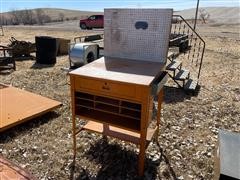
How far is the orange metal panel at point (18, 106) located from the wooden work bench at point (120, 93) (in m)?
1.33

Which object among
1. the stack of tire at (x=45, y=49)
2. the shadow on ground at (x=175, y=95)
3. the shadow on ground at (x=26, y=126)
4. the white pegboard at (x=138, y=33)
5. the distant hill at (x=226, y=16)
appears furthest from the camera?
the distant hill at (x=226, y=16)

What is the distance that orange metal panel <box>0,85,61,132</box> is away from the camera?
3.69 m

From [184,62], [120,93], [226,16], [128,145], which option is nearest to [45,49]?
[184,62]

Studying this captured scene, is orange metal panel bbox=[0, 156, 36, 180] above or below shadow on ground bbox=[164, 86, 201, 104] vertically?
below

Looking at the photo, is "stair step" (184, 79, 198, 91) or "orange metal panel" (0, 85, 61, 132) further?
"stair step" (184, 79, 198, 91)

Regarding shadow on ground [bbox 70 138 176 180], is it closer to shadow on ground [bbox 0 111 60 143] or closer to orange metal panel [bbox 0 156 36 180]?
orange metal panel [bbox 0 156 36 180]

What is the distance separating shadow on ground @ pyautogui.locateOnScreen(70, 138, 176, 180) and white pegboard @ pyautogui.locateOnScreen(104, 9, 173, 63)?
125 cm

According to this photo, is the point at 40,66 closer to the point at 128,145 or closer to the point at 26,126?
the point at 26,126

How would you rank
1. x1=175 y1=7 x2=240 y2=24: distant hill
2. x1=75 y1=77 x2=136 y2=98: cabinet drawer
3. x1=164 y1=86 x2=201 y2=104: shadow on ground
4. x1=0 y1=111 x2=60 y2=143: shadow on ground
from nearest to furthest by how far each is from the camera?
x1=75 y1=77 x2=136 y2=98: cabinet drawer
x1=0 y1=111 x2=60 y2=143: shadow on ground
x1=164 y1=86 x2=201 y2=104: shadow on ground
x1=175 y1=7 x2=240 y2=24: distant hill

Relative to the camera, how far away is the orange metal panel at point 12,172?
2.63m

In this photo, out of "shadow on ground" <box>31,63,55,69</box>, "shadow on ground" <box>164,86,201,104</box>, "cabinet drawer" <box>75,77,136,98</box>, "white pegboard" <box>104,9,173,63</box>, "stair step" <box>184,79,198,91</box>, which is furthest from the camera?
"shadow on ground" <box>31,63,55,69</box>

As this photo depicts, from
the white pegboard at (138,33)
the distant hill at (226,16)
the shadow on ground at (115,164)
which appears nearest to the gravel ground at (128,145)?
the shadow on ground at (115,164)

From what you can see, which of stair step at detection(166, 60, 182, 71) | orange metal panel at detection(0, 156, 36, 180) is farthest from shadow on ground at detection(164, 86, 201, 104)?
orange metal panel at detection(0, 156, 36, 180)

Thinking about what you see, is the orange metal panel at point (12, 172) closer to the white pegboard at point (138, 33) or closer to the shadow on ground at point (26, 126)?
the shadow on ground at point (26, 126)
